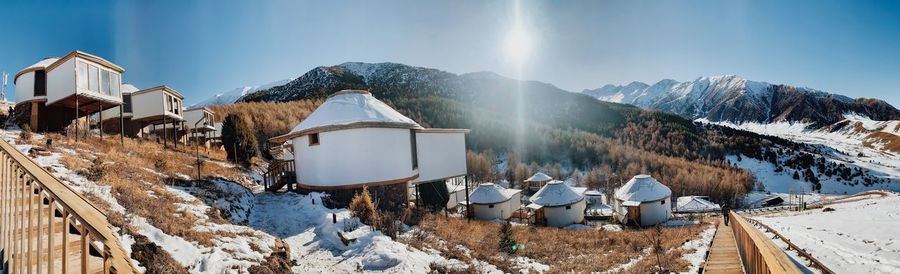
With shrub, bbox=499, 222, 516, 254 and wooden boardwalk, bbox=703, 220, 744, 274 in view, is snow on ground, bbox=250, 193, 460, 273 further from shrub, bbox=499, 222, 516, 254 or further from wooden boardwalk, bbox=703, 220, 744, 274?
wooden boardwalk, bbox=703, 220, 744, 274

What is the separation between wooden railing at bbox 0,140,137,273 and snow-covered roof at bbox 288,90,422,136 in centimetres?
1057

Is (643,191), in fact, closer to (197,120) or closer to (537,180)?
(537,180)

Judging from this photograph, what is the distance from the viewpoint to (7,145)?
4.48 meters

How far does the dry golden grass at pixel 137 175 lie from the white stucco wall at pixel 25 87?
152 inches

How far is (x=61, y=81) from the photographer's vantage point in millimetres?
15445

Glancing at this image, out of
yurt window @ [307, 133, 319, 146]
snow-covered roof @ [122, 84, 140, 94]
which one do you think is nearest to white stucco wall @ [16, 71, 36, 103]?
snow-covered roof @ [122, 84, 140, 94]

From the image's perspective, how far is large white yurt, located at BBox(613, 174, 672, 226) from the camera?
32188 millimetres

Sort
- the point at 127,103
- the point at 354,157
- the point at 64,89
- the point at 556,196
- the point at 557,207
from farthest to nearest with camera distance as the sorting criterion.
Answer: the point at 556,196
the point at 557,207
the point at 127,103
the point at 64,89
the point at 354,157

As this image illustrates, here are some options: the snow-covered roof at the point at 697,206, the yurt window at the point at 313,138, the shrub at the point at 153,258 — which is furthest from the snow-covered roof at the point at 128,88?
the snow-covered roof at the point at 697,206

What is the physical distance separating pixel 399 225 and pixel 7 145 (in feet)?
29.1

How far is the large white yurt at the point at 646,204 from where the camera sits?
32.2m

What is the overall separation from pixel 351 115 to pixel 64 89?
11.1m

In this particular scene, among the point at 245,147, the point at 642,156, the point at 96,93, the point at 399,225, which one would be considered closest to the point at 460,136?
the point at 399,225

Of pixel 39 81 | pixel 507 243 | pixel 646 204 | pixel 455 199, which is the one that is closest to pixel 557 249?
pixel 507 243
